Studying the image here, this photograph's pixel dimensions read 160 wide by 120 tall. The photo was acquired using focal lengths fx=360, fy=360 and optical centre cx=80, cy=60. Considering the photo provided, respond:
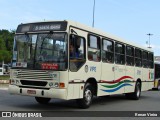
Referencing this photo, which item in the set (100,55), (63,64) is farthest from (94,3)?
(63,64)

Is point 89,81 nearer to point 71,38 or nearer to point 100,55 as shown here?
point 100,55

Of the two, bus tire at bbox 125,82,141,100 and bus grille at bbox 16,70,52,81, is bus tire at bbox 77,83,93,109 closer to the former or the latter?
bus grille at bbox 16,70,52,81

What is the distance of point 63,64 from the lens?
39.8ft

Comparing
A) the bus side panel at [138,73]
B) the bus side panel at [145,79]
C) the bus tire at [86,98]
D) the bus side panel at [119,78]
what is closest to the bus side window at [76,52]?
the bus tire at [86,98]

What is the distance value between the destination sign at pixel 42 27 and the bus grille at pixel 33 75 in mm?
1530

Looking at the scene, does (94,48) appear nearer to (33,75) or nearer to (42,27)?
(42,27)

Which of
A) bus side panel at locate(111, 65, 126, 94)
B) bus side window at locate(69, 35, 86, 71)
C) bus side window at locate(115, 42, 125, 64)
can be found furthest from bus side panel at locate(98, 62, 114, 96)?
bus side window at locate(69, 35, 86, 71)

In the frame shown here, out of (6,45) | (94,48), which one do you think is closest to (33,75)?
(94,48)

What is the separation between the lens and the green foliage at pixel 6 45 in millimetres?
76562

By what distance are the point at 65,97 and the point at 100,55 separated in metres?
3.38

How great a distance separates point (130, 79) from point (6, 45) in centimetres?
7455

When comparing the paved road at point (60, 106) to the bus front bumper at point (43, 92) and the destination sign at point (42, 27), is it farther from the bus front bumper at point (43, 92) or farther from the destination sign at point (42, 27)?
the destination sign at point (42, 27)

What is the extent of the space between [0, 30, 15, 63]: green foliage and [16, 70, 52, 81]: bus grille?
207ft

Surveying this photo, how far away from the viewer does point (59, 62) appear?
1217 cm
